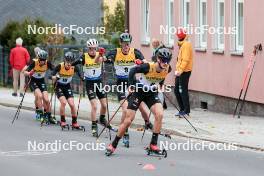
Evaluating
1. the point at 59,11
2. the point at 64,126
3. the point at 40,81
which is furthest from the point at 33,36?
the point at 64,126

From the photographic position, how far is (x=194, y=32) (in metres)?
28.7

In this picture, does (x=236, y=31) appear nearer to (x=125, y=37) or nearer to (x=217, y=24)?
(x=217, y=24)

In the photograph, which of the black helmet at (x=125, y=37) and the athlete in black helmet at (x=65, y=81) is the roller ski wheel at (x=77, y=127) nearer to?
the athlete in black helmet at (x=65, y=81)

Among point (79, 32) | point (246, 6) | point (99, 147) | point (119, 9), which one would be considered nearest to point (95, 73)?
point (99, 147)

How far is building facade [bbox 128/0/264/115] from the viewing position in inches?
953

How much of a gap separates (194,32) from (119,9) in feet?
48.8

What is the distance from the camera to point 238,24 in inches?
1012

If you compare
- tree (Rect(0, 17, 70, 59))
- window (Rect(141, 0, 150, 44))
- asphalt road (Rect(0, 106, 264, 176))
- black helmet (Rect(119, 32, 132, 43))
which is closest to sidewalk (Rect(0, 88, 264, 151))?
asphalt road (Rect(0, 106, 264, 176))

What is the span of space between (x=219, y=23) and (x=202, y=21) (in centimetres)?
139

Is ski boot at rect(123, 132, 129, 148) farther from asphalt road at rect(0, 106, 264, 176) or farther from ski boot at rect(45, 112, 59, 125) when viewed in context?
ski boot at rect(45, 112, 59, 125)

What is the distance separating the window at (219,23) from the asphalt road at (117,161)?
7.54m

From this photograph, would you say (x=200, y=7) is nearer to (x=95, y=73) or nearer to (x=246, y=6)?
(x=246, y=6)

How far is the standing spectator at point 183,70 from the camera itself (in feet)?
77.7

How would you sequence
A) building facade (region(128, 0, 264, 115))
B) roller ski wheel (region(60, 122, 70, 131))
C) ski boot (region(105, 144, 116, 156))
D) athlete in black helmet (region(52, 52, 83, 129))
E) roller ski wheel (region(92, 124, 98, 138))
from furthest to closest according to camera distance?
building facade (region(128, 0, 264, 115))
roller ski wheel (region(60, 122, 70, 131))
athlete in black helmet (region(52, 52, 83, 129))
roller ski wheel (region(92, 124, 98, 138))
ski boot (region(105, 144, 116, 156))
